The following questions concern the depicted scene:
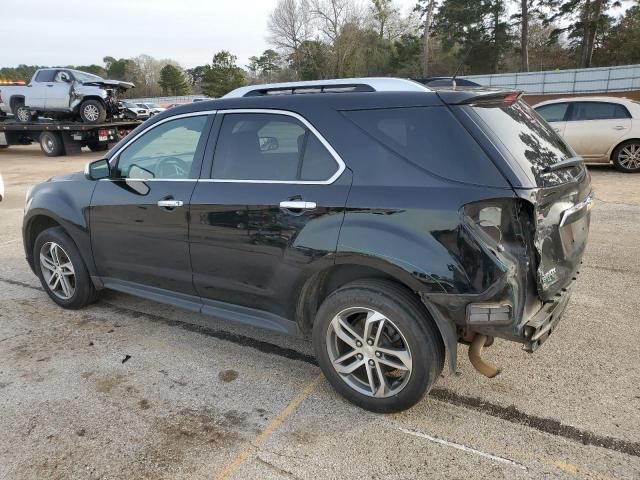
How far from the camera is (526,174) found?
7.92 feet

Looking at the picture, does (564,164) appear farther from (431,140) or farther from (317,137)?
(317,137)

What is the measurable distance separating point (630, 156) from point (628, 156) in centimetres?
4

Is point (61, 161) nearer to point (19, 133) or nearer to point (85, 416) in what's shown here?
point (19, 133)

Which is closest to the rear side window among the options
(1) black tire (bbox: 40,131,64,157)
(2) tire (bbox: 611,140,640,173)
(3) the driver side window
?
(3) the driver side window

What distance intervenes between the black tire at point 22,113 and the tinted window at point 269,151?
62.0 feet

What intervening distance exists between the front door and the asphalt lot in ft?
1.77

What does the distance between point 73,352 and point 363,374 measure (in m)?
2.20

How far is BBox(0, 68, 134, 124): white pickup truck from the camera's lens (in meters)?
17.0

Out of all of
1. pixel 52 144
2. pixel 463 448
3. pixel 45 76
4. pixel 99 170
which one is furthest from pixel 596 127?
pixel 45 76

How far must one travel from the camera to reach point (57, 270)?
14.1ft

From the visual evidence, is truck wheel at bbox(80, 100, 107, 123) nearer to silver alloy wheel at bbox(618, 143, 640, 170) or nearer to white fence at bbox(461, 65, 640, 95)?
silver alloy wheel at bbox(618, 143, 640, 170)

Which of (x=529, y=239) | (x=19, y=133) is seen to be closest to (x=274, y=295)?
(x=529, y=239)

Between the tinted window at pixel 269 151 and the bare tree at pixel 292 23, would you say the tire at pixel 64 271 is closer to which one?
the tinted window at pixel 269 151

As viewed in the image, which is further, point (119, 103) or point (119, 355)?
point (119, 103)
